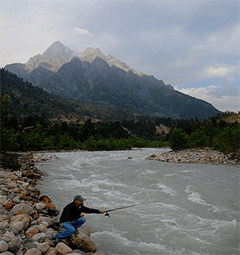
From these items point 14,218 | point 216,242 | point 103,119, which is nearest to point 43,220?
point 14,218

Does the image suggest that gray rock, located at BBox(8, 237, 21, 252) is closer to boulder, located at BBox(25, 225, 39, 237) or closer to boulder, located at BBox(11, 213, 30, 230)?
boulder, located at BBox(25, 225, 39, 237)

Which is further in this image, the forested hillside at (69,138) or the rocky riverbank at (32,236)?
the forested hillside at (69,138)

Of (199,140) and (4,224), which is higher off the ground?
(199,140)

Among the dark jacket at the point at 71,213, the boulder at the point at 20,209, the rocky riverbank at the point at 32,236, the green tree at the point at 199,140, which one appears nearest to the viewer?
the rocky riverbank at the point at 32,236

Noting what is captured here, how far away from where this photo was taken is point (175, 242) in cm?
697

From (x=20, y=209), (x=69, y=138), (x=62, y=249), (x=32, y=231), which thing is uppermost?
(x=20, y=209)

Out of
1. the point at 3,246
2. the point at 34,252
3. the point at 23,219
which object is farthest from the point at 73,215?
the point at 3,246

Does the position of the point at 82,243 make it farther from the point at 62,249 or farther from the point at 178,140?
the point at 178,140

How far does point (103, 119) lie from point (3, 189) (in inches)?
6773

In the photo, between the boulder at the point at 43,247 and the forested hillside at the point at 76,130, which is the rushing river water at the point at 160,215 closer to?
the boulder at the point at 43,247

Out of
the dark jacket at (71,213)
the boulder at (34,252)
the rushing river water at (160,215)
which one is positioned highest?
the dark jacket at (71,213)

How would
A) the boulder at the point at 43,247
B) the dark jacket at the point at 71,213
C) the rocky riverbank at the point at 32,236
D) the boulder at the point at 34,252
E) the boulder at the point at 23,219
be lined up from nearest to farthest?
1. the boulder at the point at 34,252
2. the rocky riverbank at the point at 32,236
3. the boulder at the point at 43,247
4. the boulder at the point at 23,219
5. the dark jacket at the point at 71,213

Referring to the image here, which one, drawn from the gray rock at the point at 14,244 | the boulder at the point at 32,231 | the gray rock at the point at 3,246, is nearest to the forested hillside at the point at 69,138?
the boulder at the point at 32,231

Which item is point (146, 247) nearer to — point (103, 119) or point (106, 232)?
point (106, 232)
